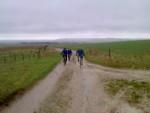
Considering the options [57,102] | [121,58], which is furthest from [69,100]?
[121,58]

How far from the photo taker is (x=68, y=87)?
57.2ft

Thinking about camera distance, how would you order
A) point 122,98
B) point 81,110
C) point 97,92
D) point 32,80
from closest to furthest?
point 81,110 < point 122,98 < point 97,92 < point 32,80

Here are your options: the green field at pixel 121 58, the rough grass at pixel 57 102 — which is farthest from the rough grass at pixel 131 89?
the green field at pixel 121 58

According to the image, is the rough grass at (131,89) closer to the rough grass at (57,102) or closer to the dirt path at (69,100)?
the dirt path at (69,100)

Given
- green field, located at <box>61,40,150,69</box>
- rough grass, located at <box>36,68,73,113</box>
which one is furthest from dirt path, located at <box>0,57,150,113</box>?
green field, located at <box>61,40,150,69</box>

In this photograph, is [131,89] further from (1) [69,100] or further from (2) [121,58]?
(2) [121,58]

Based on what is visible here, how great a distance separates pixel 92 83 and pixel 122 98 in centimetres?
502

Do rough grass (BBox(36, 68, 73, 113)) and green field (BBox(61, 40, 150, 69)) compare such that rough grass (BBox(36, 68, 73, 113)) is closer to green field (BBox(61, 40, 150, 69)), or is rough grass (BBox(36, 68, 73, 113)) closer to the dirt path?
the dirt path

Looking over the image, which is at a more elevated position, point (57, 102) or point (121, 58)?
point (57, 102)

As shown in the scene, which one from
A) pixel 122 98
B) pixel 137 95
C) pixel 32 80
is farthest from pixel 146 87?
pixel 32 80

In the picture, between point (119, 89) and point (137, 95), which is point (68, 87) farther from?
point (137, 95)

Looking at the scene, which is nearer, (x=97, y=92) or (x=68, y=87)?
(x=97, y=92)

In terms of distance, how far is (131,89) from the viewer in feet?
54.2

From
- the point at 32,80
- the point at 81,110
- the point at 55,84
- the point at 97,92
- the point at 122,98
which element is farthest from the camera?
the point at 32,80
